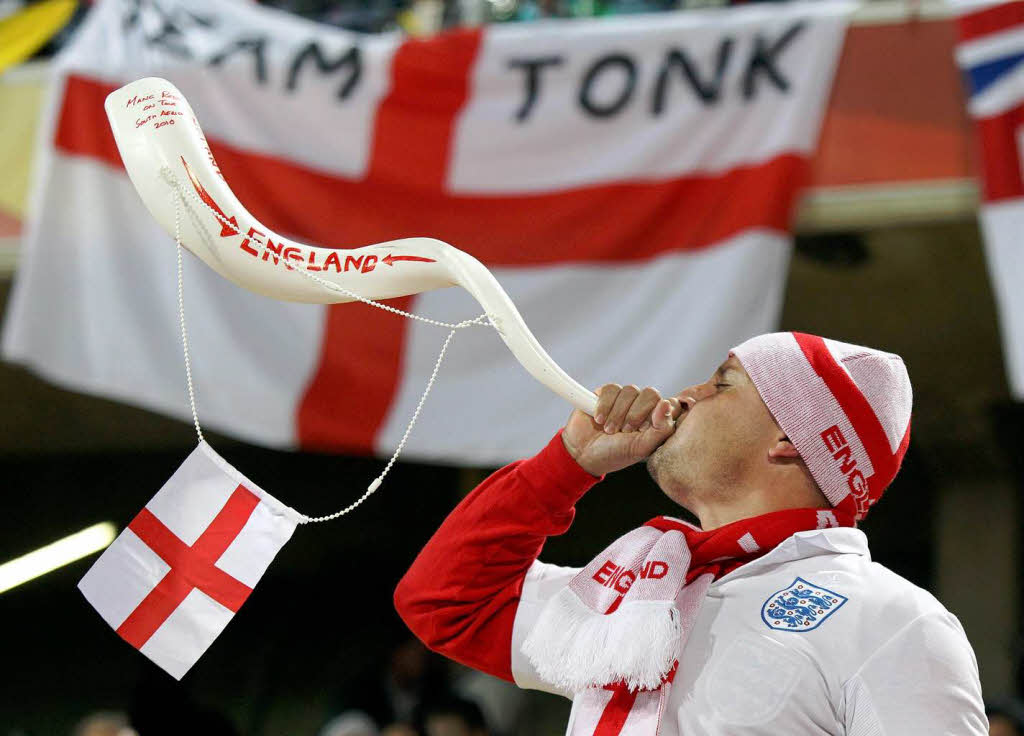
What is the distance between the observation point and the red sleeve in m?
1.47

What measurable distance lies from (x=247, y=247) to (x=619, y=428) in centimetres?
43

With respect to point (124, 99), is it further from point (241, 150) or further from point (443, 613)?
point (241, 150)

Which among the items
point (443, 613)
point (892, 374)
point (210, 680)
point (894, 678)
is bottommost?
point (210, 680)

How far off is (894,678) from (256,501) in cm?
65

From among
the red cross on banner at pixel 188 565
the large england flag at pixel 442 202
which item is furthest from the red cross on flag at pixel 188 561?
the large england flag at pixel 442 202

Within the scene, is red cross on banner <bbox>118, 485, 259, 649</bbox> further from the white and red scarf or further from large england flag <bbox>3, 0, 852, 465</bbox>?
large england flag <bbox>3, 0, 852, 465</bbox>

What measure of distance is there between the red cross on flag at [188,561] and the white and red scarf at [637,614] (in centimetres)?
30

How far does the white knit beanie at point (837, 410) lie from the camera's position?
1.44 m

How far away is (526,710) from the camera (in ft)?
16.2

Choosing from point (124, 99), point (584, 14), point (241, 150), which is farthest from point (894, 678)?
point (584, 14)

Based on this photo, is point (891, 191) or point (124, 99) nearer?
point (124, 99)

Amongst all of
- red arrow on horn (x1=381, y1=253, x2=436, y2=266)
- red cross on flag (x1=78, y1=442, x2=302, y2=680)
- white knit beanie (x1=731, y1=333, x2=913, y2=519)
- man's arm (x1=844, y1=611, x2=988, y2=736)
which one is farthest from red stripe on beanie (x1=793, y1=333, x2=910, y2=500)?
red cross on flag (x1=78, y1=442, x2=302, y2=680)

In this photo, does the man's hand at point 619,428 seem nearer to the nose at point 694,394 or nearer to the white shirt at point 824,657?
the nose at point 694,394

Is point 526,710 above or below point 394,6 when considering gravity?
below
